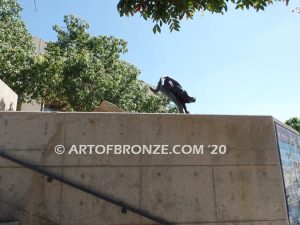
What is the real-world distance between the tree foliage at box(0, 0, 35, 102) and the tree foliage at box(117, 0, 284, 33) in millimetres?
13868

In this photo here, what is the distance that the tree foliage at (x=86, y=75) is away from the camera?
18.3 metres

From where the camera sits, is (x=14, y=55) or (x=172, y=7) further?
(x=14, y=55)

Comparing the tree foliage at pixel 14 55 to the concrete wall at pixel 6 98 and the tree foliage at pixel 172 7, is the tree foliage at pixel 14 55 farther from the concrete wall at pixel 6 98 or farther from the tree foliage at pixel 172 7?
the tree foliage at pixel 172 7

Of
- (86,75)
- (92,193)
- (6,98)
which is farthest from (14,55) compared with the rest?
(92,193)

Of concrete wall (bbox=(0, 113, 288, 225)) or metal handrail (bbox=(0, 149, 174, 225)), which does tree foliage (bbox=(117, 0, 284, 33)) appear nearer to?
concrete wall (bbox=(0, 113, 288, 225))

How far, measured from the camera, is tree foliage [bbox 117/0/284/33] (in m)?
5.09

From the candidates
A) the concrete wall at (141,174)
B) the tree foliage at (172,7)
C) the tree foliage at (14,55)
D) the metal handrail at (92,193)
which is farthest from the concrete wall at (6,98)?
the tree foliage at (14,55)

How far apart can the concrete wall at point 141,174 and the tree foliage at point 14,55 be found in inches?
478

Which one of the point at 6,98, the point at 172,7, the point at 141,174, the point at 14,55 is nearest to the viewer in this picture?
the point at 172,7

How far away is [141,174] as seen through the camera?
633 centimetres

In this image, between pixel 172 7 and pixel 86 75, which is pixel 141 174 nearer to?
pixel 172 7

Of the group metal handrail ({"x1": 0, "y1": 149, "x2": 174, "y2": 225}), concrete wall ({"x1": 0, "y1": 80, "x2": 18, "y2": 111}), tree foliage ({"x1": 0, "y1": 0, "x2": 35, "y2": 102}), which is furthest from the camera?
tree foliage ({"x1": 0, "y1": 0, "x2": 35, "y2": 102})

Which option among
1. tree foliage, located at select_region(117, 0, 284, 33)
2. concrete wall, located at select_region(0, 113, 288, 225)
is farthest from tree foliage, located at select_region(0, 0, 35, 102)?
tree foliage, located at select_region(117, 0, 284, 33)

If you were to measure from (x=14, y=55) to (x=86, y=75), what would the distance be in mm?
3607
